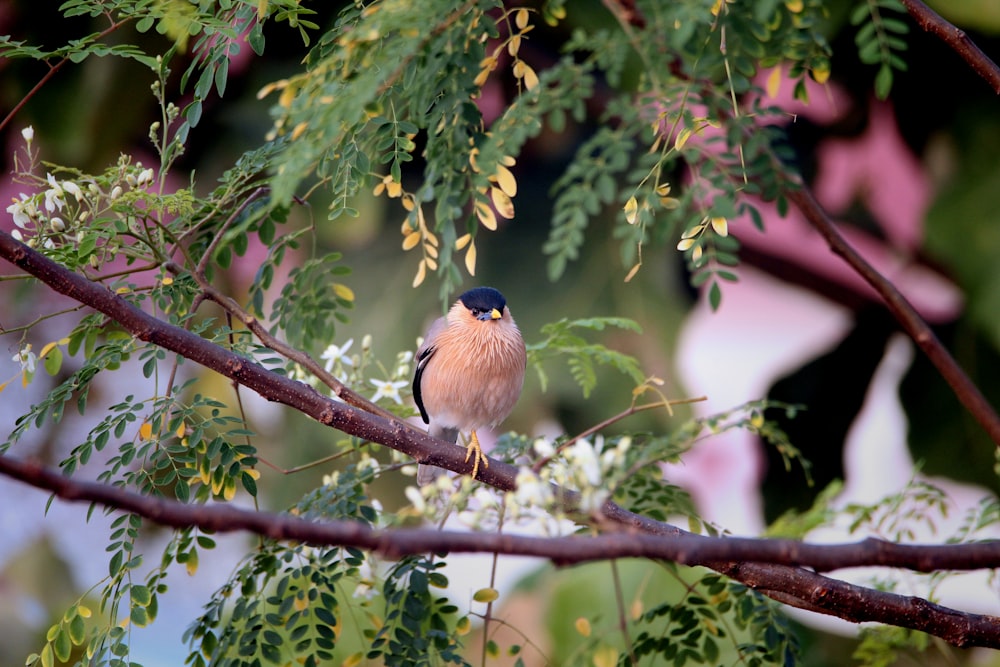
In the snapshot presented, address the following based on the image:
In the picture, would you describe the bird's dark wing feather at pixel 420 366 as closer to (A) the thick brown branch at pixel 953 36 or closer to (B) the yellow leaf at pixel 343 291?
(B) the yellow leaf at pixel 343 291

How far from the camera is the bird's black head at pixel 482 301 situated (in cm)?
198

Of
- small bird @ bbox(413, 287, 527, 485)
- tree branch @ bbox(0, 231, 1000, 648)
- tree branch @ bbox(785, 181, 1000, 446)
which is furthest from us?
small bird @ bbox(413, 287, 527, 485)

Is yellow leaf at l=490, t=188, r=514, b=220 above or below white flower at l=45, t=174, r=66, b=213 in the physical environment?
below

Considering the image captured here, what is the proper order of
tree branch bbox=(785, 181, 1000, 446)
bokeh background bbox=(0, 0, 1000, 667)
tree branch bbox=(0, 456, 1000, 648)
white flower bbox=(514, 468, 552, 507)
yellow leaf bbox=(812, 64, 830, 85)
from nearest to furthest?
tree branch bbox=(0, 456, 1000, 648), white flower bbox=(514, 468, 552, 507), yellow leaf bbox=(812, 64, 830, 85), tree branch bbox=(785, 181, 1000, 446), bokeh background bbox=(0, 0, 1000, 667)

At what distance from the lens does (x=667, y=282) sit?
2611 mm

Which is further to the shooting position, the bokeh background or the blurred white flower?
the bokeh background

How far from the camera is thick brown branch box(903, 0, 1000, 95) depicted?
114 cm

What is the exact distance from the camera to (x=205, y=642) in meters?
1.29

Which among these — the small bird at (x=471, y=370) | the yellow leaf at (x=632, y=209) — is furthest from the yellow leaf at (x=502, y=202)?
the small bird at (x=471, y=370)

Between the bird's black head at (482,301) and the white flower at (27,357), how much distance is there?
91 centimetres

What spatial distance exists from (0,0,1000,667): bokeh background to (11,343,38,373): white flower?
3.81 feet

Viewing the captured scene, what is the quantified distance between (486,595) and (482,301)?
86 cm

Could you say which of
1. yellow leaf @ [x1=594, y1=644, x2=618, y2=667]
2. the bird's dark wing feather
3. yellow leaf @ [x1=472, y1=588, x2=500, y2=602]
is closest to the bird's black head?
the bird's dark wing feather

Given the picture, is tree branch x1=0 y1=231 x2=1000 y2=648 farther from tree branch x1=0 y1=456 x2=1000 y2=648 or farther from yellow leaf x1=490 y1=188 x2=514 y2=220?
yellow leaf x1=490 y1=188 x2=514 y2=220
